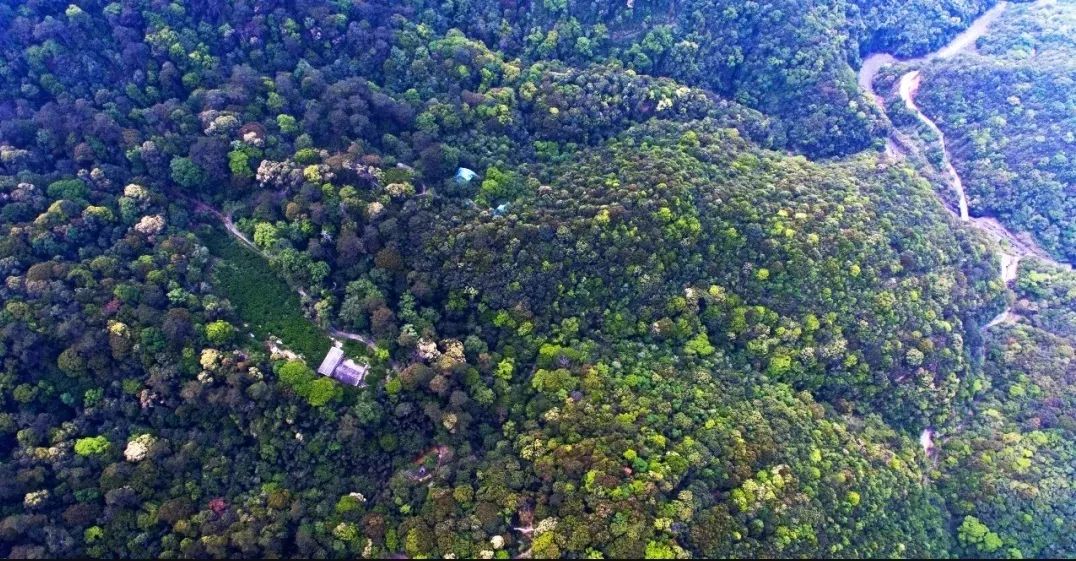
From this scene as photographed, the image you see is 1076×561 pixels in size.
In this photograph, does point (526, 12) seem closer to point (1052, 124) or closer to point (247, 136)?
point (247, 136)

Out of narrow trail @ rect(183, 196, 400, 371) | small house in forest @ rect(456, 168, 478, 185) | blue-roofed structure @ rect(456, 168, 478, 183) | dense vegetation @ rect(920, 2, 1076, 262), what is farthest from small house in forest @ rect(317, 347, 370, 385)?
dense vegetation @ rect(920, 2, 1076, 262)

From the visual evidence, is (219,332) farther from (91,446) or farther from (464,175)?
(464,175)

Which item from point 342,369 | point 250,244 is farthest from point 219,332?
point 250,244

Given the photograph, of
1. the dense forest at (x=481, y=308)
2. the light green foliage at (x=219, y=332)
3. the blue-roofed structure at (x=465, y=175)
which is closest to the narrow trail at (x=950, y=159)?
the dense forest at (x=481, y=308)

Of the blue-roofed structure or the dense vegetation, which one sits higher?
the dense vegetation

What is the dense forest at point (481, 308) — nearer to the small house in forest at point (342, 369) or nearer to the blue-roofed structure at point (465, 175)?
the blue-roofed structure at point (465, 175)

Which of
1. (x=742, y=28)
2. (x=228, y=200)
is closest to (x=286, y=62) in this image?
(x=228, y=200)

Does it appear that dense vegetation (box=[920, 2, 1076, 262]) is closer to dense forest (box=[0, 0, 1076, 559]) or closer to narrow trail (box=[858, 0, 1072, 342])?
dense forest (box=[0, 0, 1076, 559])
